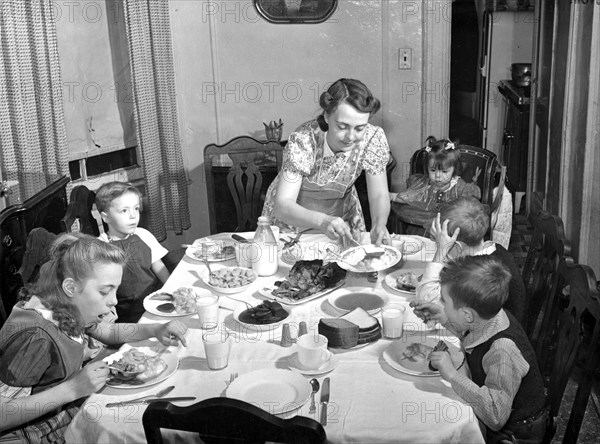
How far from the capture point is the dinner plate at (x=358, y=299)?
7.89ft

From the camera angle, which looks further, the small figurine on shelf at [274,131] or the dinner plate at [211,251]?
the small figurine on shelf at [274,131]

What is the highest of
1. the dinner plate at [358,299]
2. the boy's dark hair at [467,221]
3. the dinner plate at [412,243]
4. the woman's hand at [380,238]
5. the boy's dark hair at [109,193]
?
the boy's dark hair at [109,193]

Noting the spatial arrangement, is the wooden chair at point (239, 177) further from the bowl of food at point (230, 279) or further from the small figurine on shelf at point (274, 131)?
the bowl of food at point (230, 279)

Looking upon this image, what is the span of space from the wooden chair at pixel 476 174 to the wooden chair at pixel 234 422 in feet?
8.28

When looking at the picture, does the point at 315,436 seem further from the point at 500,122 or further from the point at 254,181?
the point at 500,122

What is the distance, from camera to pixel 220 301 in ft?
8.30

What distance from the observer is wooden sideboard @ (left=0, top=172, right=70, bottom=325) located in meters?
2.67

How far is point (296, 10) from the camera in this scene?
15.8 feet

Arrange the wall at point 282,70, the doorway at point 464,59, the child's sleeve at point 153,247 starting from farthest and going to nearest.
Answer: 1. the doorway at point 464,59
2. the wall at point 282,70
3. the child's sleeve at point 153,247

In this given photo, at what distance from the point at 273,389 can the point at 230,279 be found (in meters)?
0.75

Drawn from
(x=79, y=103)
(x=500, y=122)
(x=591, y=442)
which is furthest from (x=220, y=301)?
(x=500, y=122)

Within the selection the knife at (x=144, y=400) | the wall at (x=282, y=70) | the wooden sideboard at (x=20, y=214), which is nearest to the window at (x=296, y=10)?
Result: the wall at (x=282, y=70)

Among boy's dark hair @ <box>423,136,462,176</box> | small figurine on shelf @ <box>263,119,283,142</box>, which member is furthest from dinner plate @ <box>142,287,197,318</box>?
small figurine on shelf @ <box>263,119,283,142</box>

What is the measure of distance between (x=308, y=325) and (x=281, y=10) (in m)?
3.06
